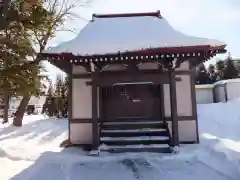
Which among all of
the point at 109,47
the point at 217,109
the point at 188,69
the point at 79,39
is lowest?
the point at 217,109

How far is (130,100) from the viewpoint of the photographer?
10086mm

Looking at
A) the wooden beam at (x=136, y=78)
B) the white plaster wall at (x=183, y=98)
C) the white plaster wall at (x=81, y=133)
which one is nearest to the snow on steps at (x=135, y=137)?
the white plaster wall at (x=81, y=133)

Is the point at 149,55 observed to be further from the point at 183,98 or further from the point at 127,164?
the point at 127,164

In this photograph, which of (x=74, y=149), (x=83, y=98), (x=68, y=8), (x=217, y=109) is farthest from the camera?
(x=68, y=8)

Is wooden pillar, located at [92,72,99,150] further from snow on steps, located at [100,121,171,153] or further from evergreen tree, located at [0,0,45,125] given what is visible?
evergreen tree, located at [0,0,45,125]

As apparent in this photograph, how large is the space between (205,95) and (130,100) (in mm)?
16242

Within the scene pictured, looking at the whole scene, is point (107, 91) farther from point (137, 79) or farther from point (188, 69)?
point (188, 69)

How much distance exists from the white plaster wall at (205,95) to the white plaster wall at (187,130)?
1509cm

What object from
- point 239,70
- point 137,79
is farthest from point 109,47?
point 239,70

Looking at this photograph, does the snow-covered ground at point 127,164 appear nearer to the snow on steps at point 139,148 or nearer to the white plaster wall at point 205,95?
the snow on steps at point 139,148

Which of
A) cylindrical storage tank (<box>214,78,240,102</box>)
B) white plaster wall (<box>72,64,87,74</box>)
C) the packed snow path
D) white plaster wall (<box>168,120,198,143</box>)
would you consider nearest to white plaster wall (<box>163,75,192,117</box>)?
white plaster wall (<box>168,120,198,143</box>)

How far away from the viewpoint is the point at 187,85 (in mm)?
9766

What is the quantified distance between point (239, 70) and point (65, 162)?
95.2ft

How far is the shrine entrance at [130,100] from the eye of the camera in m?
10.0
